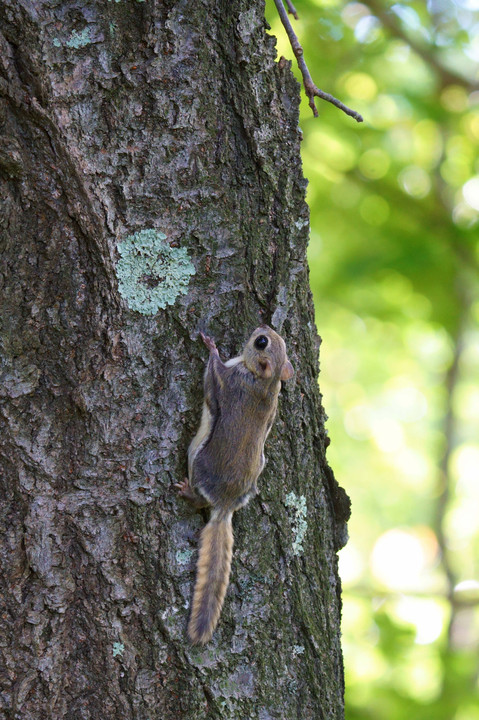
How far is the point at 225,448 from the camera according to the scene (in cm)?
196

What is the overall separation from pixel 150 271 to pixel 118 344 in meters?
0.24

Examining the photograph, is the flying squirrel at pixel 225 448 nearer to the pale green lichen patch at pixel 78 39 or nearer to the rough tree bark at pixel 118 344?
the rough tree bark at pixel 118 344

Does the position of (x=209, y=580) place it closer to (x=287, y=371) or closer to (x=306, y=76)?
(x=287, y=371)

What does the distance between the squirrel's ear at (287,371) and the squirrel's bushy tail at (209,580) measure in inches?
20.2

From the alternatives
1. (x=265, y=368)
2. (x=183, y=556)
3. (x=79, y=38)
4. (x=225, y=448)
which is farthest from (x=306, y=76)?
(x=183, y=556)

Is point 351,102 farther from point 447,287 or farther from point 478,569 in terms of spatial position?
point 478,569

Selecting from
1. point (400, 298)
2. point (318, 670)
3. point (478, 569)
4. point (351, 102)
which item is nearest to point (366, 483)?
point (478, 569)

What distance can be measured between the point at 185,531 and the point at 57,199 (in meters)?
1.02

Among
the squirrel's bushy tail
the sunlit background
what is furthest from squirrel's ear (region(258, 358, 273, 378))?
the sunlit background

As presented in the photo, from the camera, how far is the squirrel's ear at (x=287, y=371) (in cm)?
210

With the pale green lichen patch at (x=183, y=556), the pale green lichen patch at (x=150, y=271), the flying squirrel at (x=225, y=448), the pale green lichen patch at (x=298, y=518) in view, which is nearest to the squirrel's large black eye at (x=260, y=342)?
the flying squirrel at (x=225, y=448)

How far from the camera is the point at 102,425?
72.2 inches

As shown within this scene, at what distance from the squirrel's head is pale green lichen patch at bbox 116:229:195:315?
0.92 feet

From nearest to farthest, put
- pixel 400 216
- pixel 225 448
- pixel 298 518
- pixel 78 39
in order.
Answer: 1. pixel 78 39
2. pixel 225 448
3. pixel 298 518
4. pixel 400 216
